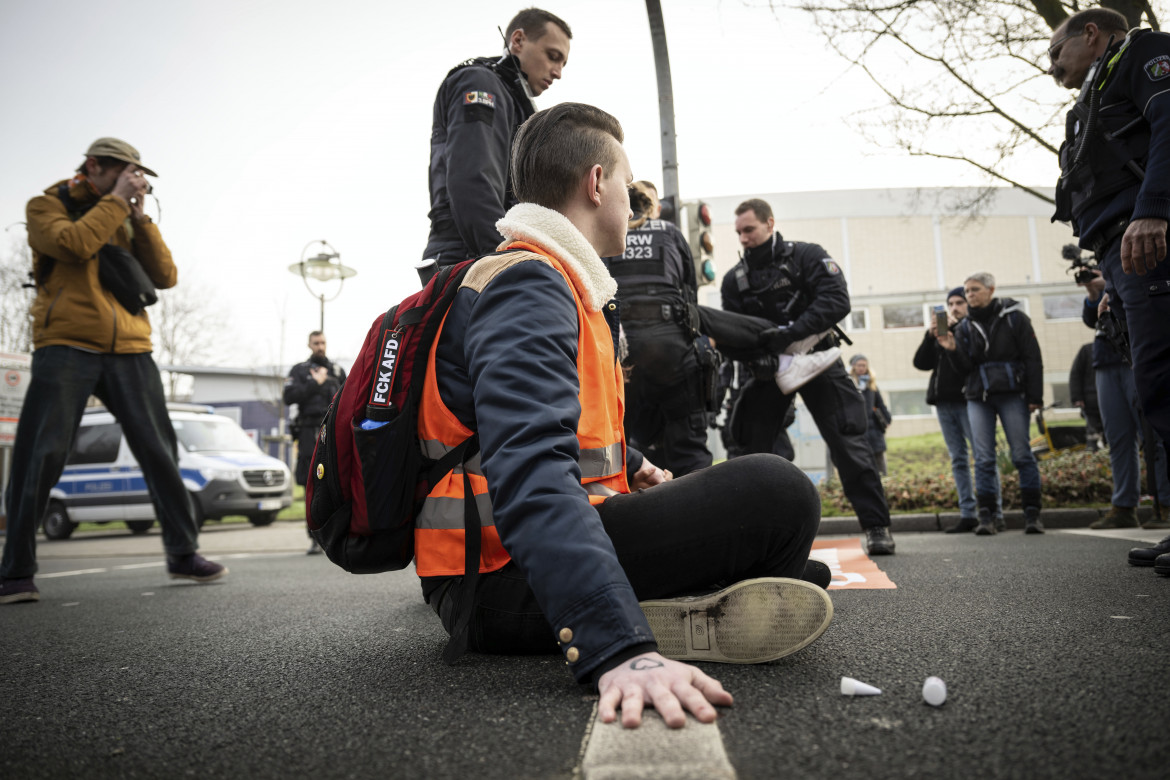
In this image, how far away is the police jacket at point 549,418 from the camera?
136cm

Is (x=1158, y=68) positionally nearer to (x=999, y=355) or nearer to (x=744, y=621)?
(x=744, y=621)

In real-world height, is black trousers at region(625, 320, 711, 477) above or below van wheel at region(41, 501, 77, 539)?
above

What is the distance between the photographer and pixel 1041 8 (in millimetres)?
8031

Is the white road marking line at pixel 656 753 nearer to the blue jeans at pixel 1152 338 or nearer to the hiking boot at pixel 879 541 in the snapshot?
the blue jeans at pixel 1152 338

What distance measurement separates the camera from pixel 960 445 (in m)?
6.80

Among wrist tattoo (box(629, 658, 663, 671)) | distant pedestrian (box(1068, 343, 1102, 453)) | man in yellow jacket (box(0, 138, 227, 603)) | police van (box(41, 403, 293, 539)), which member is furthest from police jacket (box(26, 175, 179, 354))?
distant pedestrian (box(1068, 343, 1102, 453))

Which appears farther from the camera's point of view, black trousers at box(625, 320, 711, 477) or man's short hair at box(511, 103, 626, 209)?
black trousers at box(625, 320, 711, 477)

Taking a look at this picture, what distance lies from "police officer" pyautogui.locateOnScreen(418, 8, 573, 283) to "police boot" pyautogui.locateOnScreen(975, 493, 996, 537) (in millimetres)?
4843

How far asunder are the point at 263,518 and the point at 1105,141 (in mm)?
14199

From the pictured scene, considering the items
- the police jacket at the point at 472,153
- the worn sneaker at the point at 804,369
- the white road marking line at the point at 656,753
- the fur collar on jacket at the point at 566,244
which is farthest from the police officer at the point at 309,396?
the white road marking line at the point at 656,753

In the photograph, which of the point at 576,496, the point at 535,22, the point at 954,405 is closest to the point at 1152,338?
the point at 576,496

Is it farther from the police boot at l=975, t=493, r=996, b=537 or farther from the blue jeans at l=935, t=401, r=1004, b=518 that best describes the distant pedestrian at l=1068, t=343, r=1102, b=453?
the police boot at l=975, t=493, r=996, b=537

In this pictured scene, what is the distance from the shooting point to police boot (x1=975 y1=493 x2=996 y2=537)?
613cm

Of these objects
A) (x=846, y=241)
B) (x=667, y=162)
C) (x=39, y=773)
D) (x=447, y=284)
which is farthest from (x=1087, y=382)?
(x=846, y=241)
